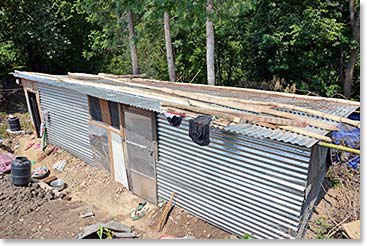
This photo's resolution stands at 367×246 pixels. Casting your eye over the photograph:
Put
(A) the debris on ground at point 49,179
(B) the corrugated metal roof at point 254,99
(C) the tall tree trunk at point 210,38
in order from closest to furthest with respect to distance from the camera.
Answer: (B) the corrugated metal roof at point 254,99, (A) the debris on ground at point 49,179, (C) the tall tree trunk at point 210,38

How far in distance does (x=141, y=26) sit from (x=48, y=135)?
6.87m

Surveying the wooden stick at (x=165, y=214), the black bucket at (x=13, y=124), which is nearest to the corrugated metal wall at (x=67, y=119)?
the black bucket at (x=13, y=124)

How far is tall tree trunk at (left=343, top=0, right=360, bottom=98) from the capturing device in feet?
35.4

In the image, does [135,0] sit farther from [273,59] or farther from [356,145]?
[356,145]

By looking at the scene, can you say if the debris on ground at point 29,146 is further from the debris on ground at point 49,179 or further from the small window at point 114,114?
the small window at point 114,114

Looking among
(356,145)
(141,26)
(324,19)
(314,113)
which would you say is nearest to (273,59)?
(324,19)

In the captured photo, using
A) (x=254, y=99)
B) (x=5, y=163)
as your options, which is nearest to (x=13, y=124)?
(x=5, y=163)

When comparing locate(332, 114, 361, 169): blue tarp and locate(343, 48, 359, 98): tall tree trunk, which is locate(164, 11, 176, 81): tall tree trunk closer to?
locate(343, 48, 359, 98): tall tree trunk

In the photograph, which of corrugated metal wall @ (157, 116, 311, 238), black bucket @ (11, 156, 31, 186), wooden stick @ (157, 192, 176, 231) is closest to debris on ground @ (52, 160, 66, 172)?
black bucket @ (11, 156, 31, 186)

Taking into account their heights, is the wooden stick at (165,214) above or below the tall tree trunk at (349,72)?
below

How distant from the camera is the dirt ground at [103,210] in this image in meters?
4.94

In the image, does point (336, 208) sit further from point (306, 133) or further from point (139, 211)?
point (139, 211)

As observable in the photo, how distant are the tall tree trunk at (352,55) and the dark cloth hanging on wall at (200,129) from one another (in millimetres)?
9127

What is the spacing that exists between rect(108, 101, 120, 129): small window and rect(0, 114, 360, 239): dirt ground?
1.69 metres
